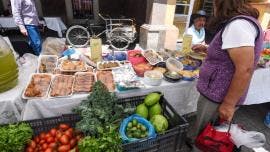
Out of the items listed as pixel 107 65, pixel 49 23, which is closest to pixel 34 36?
pixel 107 65

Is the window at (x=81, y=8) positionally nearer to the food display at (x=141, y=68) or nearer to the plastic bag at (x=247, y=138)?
the food display at (x=141, y=68)

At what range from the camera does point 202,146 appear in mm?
1863

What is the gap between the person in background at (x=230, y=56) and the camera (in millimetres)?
1432

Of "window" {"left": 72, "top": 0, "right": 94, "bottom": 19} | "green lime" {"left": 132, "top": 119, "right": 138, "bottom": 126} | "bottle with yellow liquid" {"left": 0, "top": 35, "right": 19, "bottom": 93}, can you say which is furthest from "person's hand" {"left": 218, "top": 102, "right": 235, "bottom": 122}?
"window" {"left": 72, "top": 0, "right": 94, "bottom": 19}

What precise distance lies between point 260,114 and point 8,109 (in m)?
3.84

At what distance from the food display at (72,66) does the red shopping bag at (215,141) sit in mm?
1504

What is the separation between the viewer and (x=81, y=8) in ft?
33.6

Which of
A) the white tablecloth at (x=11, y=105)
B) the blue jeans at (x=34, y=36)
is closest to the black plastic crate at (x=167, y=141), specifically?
the white tablecloth at (x=11, y=105)

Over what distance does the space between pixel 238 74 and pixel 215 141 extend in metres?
0.64

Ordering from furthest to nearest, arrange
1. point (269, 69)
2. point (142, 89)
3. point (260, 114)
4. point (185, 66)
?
point (260, 114) < point (269, 69) < point (185, 66) < point (142, 89)

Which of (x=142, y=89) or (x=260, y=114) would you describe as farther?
(x=260, y=114)

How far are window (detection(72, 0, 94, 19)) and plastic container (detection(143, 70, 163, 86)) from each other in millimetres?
8763

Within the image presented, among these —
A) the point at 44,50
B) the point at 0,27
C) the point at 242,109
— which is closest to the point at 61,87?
the point at 44,50

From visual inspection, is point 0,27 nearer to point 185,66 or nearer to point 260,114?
point 185,66
